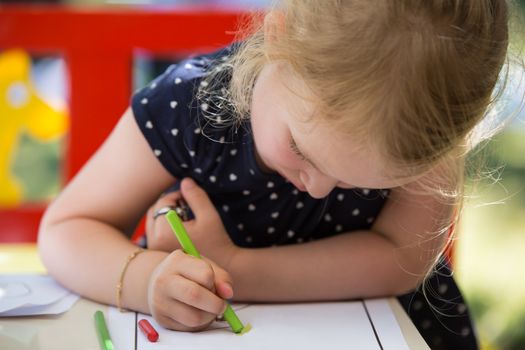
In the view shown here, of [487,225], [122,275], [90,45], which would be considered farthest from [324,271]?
[487,225]

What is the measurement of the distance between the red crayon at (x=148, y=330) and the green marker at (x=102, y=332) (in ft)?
0.10

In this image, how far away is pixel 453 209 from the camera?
2.96 feet

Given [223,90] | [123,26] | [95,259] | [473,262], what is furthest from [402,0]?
[473,262]

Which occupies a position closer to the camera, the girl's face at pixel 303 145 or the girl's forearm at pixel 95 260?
the girl's face at pixel 303 145

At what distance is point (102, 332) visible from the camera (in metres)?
0.73

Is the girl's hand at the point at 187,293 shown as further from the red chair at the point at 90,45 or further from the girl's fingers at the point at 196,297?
the red chair at the point at 90,45

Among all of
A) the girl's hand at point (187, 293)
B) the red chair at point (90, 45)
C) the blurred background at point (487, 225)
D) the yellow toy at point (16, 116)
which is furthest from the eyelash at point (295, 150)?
the blurred background at point (487, 225)

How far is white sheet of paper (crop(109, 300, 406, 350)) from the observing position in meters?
0.73

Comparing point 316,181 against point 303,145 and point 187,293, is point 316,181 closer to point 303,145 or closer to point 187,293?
point 303,145

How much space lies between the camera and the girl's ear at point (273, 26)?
2.42ft

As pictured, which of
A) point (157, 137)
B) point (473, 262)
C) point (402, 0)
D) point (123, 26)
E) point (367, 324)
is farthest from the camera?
point (473, 262)

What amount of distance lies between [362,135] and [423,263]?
0.92 feet

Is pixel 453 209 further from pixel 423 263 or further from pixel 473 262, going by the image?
pixel 473 262

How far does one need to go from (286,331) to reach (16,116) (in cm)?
66
